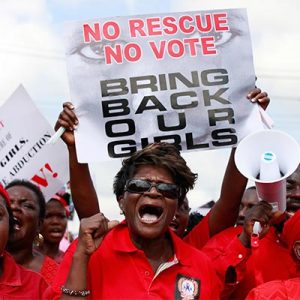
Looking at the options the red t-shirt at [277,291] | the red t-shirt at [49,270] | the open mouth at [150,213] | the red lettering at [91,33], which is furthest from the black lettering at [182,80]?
the red t-shirt at [49,270]

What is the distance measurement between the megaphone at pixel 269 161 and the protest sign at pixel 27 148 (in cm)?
180

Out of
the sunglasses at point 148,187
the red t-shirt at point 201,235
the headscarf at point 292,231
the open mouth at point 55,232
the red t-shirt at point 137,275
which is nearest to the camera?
the red t-shirt at point 137,275

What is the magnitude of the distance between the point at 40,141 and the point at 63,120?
130 centimetres

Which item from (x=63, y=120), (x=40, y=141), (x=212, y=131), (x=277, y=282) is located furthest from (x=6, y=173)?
(x=277, y=282)

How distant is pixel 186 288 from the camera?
362 centimetres

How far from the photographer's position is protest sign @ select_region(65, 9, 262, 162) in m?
4.30

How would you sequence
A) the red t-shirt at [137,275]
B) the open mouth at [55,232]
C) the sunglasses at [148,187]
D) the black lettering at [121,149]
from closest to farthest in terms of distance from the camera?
the red t-shirt at [137,275] → the sunglasses at [148,187] → the black lettering at [121,149] → the open mouth at [55,232]

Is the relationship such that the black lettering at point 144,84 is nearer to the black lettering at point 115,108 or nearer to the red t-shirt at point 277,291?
the black lettering at point 115,108

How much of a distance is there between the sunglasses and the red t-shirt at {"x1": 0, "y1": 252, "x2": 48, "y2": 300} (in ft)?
2.44

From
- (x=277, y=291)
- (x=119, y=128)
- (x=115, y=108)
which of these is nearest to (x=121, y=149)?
(x=119, y=128)

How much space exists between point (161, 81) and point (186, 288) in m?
1.36

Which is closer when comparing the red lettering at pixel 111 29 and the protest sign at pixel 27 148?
the red lettering at pixel 111 29

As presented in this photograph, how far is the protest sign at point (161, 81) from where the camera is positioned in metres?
4.30

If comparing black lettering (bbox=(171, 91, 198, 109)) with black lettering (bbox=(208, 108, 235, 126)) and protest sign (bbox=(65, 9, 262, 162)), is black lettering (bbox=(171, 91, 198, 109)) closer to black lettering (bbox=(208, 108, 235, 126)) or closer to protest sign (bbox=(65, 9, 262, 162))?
protest sign (bbox=(65, 9, 262, 162))
